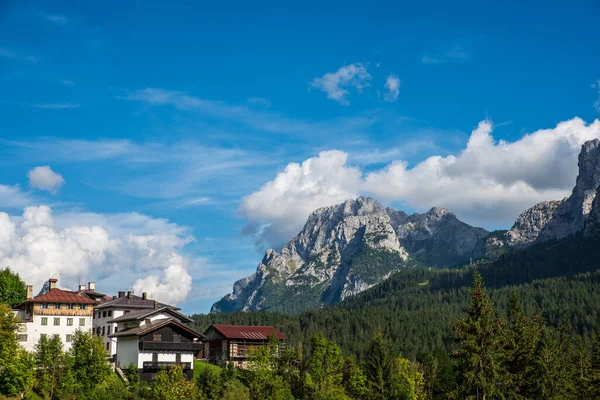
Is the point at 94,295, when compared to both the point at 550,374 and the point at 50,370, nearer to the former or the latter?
the point at 50,370

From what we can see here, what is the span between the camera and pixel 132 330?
3809 inches

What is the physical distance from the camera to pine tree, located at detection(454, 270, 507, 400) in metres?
54.7

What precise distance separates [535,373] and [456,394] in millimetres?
19839

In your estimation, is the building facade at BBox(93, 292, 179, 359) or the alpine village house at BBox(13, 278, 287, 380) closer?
the alpine village house at BBox(13, 278, 287, 380)

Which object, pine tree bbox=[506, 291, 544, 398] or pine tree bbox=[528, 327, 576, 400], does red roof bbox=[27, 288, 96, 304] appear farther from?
pine tree bbox=[528, 327, 576, 400]

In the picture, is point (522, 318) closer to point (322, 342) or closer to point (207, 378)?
point (322, 342)

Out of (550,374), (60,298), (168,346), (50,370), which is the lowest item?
(550,374)

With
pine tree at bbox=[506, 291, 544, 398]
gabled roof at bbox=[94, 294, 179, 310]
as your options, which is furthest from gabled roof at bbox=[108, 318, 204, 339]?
pine tree at bbox=[506, 291, 544, 398]

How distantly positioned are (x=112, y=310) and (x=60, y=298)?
10.0 meters

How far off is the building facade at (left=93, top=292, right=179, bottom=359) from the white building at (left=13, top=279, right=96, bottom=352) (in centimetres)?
374

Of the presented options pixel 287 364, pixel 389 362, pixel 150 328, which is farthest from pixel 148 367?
pixel 389 362

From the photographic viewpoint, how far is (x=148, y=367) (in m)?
92.7

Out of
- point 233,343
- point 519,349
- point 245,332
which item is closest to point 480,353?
point 519,349

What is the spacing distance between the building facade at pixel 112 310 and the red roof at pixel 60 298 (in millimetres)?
4479
